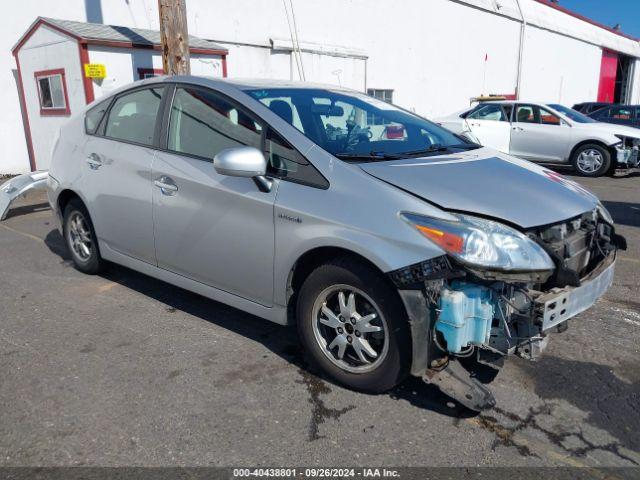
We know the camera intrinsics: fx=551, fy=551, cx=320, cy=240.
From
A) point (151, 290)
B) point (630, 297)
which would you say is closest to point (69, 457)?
point (151, 290)

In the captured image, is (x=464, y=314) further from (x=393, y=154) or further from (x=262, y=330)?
(x=262, y=330)

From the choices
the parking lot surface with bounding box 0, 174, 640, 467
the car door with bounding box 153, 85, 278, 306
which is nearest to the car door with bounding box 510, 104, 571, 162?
the parking lot surface with bounding box 0, 174, 640, 467

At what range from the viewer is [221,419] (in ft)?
9.21

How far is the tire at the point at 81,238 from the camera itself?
4648 mm

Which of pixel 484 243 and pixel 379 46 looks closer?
pixel 484 243

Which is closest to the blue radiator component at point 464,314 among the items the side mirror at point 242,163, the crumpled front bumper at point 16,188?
the side mirror at point 242,163

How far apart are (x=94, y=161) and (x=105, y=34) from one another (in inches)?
236

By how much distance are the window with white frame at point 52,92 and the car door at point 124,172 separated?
5.79m

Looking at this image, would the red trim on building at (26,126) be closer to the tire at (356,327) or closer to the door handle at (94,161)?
the door handle at (94,161)

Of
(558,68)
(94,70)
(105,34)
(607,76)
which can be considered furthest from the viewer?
(607,76)

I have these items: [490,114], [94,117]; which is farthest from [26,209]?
[490,114]

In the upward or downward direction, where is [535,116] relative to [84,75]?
downward

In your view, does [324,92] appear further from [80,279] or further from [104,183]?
[80,279]

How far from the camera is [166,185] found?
368cm
